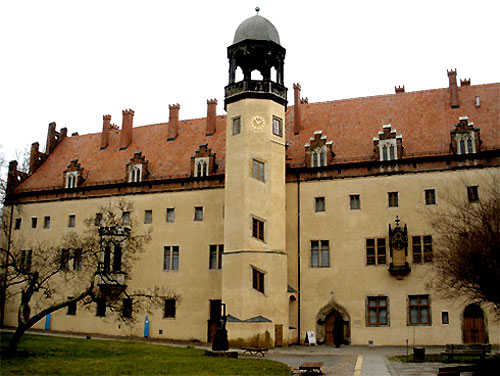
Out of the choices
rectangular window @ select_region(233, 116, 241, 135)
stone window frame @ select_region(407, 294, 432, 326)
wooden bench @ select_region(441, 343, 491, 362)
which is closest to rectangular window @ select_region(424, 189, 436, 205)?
stone window frame @ select_region(407, 294, 432, 326)

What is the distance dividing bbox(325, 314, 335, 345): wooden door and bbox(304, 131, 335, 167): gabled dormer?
10207 millimetres

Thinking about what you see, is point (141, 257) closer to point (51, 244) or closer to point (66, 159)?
point (51, 244)

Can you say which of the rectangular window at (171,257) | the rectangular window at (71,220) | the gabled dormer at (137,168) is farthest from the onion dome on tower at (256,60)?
the rectangular window at (71,220)

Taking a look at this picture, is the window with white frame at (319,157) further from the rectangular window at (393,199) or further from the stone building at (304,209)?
the rectangular window at (393,199)

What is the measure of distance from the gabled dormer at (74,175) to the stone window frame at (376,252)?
79.1ft

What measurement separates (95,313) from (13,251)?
984 cm

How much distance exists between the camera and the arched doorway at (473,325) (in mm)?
35653

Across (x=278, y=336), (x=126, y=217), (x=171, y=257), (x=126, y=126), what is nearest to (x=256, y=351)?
(x=278, y=336)

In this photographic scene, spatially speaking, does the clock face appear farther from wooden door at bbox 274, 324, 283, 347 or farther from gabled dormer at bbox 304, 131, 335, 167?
wooden door at bbox 274, 324, 283, 347

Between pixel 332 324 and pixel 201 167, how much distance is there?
48.3 ft

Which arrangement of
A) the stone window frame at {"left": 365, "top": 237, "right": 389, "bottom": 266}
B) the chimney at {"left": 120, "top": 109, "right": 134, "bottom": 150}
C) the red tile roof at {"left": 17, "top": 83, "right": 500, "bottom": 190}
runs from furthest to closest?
the chimney at {"left": 120, "top": 109, "right": 134, "bottom": 150} → the red tile roof at {"left": 17, "top": 83, "right": 500, "bottom": 190} → the stone window frame at {"left": 365, "top": 237, "right": 389, "bottom": 266}

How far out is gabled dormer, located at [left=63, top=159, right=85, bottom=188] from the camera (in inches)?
1934

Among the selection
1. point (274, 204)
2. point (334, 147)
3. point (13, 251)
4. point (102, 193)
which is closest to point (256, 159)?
point (274, 204)

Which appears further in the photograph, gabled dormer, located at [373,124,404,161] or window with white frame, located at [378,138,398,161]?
window with white frame, located at [378,138,398,161]
